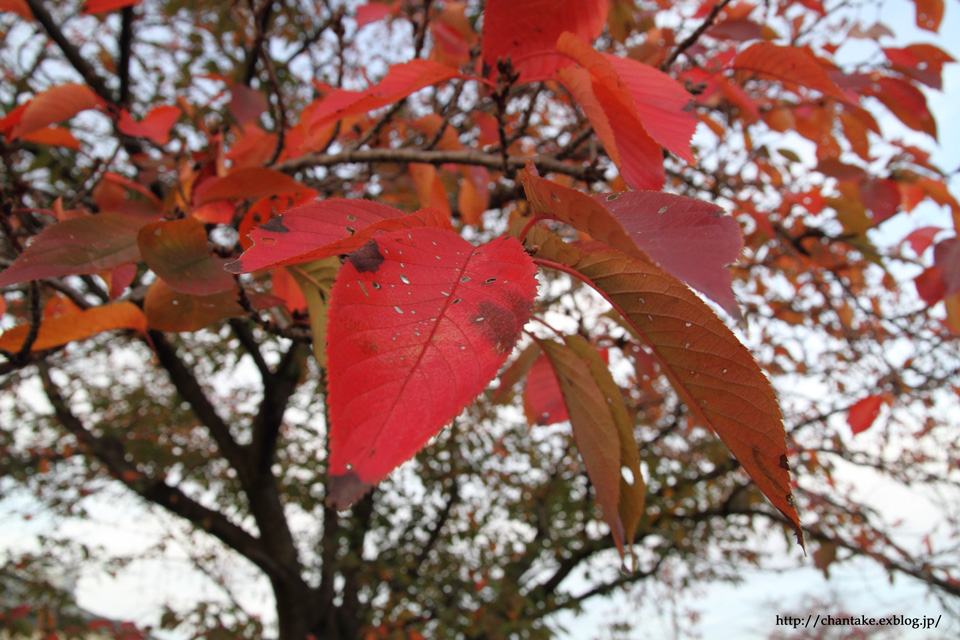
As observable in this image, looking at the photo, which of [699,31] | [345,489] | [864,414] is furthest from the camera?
[864,414]

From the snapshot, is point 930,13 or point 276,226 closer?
point 276,226

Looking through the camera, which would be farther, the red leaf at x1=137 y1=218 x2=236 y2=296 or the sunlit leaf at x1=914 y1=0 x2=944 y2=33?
the sunlit leaf at x1=914 y1=0 x2=944 y2=33

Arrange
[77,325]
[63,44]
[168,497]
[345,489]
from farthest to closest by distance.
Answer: [168,497], [63,44], [77,325], [345,489]

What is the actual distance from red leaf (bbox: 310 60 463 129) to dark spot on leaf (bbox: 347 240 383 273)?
1.21 feet

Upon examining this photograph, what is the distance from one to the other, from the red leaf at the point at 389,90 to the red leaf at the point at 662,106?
0.69 feet

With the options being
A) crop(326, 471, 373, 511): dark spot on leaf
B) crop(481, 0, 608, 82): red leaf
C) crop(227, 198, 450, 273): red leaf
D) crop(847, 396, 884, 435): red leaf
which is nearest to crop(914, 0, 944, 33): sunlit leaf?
crop(847, 396, 884, 435): red leaf

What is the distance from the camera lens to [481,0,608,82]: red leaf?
25.2 inches

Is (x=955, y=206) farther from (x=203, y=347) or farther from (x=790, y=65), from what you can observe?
(x=203, y=347)

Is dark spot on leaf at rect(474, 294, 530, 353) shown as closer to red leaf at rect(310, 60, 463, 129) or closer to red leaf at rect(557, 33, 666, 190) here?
red leaf at rect(557, 33, 666, 190)

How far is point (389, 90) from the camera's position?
2.07 feet

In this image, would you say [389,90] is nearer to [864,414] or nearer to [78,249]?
[78,249]

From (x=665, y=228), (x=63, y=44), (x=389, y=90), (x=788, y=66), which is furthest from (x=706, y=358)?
(x=63, y=44)

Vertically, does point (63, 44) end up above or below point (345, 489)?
above

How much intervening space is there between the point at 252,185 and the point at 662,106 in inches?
22.6
